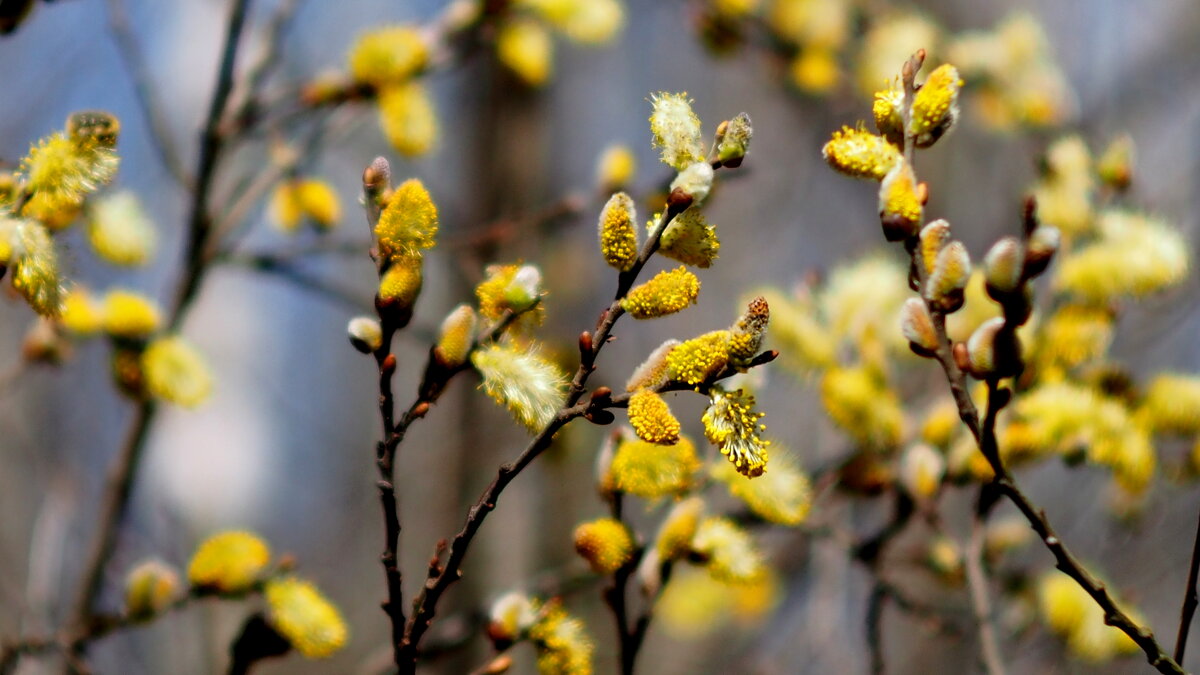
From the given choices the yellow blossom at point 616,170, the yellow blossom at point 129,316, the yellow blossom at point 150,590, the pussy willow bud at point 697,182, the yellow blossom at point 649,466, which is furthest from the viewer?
the yellow blossom at point 616,170

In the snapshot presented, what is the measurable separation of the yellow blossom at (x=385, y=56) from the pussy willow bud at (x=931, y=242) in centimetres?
51

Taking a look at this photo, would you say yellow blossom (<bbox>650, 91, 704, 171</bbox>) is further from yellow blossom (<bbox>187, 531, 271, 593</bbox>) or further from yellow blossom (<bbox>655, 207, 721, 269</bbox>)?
yellow blossom (<bbox>187, 531, 271, 593</bbox>)

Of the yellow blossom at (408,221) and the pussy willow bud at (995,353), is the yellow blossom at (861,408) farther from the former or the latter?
the yellow blossom at (408,221)

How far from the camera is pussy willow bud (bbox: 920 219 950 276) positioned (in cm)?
42

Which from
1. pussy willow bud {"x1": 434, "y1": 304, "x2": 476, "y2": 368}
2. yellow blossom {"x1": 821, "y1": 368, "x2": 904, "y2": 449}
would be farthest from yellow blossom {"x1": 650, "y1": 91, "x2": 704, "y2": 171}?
yellow blossom {"x1": 821, "y1": 368, "x2": 904, "y2": 449}

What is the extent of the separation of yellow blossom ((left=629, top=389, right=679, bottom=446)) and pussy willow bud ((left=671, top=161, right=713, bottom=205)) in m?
0.08

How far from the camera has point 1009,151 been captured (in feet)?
7.08

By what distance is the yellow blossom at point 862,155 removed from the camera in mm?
414

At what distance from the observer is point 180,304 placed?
79 cm

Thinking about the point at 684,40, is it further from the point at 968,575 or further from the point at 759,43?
the point at 968,575

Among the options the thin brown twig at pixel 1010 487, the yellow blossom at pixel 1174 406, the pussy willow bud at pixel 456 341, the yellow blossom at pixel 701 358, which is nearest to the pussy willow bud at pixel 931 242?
the thin brown twig at pixel 1010 487

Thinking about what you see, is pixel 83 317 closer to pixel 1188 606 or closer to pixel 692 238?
pixel 692 238

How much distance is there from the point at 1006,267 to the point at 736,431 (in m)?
0.13

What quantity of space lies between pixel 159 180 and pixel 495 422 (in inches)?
33.3
